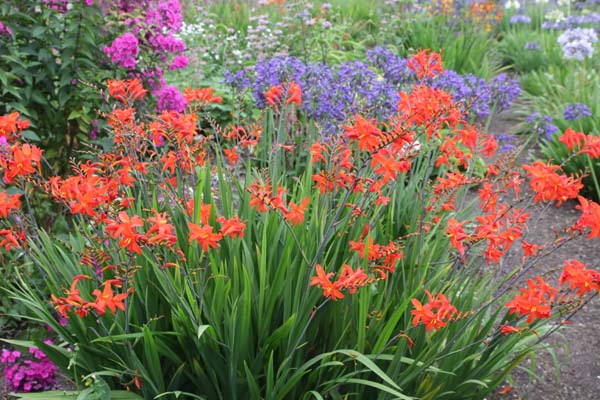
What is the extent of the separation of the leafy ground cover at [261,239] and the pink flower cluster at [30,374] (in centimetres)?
1

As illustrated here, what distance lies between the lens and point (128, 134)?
215 centimetres

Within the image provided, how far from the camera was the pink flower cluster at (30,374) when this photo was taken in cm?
292

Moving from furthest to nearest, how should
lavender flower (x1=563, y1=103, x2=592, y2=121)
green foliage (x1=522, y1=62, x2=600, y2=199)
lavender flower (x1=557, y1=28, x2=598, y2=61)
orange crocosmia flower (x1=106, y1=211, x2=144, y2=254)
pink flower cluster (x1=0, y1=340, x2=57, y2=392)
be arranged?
lavender flower (x1=557, y1=28, x2=598, y2=61) < green foliage (x1=522, y1=62, x2=600, y2=199) < lavender flower (x1=563, y1=103, x2=592, y2=121) < pink flower cluster (x1=0, y1=340, x2=57, y2=392) < orange crocosmia flower (x1=106, y1=211, x2=144, y2=254)

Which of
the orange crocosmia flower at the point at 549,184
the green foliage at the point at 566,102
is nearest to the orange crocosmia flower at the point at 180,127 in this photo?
the orange crocosmia flower at the point at 549,184

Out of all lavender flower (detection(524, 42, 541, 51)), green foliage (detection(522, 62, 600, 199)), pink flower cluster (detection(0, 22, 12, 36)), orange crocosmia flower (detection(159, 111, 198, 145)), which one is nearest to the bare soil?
green foliage (detection(522, 62, 600, 199))

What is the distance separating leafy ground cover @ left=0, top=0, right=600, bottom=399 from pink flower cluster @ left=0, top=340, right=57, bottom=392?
0.01 m

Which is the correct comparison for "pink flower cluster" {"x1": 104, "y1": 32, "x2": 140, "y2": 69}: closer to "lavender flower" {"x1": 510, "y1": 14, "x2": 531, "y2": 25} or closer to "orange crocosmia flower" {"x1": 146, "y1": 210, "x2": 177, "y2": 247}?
"orange crocosmia flower" {"x1": 146, "y1": 210, "x2": 177, "y2": 247}

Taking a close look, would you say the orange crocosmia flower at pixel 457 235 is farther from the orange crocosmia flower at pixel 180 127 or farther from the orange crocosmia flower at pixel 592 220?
the orange crocosmia flower at pixel 180 127

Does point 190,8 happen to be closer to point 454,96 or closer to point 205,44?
point 205,44

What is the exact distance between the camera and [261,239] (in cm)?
251

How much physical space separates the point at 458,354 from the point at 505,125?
4521 mm

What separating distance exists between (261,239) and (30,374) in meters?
1.32

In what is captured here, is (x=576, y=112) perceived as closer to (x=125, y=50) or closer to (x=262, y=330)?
(x=125, y=50)

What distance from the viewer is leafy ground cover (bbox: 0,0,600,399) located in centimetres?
202
